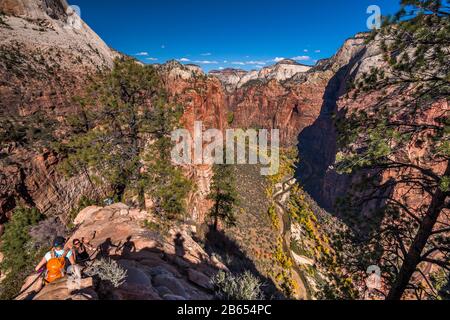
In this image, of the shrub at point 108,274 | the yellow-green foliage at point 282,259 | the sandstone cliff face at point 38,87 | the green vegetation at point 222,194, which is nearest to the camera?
the shrub at point 108,274

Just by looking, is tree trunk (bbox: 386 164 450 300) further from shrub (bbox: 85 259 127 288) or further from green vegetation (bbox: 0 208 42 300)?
green vegetation (bbox: 0 208 42 300)

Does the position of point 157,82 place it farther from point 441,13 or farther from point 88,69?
point 88,69

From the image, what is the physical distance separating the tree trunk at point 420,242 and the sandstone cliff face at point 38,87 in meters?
20.5

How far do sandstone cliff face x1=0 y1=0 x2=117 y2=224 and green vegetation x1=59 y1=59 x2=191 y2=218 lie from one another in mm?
6661

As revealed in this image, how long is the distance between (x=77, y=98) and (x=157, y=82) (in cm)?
421

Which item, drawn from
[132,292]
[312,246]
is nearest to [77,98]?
[132,292]

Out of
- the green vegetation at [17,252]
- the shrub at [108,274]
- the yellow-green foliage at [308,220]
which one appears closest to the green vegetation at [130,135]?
the green vegetation at [17,252]

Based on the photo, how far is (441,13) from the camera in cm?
498

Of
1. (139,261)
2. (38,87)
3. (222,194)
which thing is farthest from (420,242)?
(38,87)

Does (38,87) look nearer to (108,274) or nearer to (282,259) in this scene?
(108,274)

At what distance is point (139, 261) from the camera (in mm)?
8320

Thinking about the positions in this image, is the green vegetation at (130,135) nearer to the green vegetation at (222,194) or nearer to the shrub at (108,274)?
the shrub at (108,274)

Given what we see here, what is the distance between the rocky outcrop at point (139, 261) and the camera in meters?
4.97

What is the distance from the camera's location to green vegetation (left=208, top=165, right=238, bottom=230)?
26203mm
